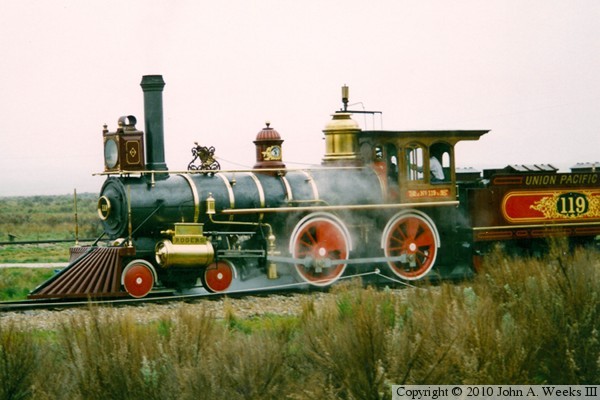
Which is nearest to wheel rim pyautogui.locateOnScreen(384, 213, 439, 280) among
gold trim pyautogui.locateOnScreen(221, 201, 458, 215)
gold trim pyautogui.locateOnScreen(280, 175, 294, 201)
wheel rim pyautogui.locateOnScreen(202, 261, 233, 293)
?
gold trim pyautogui.locateOnScreen(221, 201, 458, 215)

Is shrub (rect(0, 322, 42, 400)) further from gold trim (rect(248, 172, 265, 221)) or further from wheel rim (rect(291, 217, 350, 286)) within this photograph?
wheel rim (rect(291, 217, 350, 286))

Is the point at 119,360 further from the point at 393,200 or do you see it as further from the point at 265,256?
the point at 393,200

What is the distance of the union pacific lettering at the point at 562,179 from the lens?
1656cm

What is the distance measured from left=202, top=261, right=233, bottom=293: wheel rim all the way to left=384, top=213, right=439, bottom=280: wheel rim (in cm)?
299

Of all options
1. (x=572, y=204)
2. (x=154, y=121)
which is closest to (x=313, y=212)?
(x=154, y=121)

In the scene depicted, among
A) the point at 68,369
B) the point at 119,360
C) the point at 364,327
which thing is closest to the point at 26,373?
the point at 68,369

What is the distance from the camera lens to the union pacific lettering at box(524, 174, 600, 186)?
54.3ft

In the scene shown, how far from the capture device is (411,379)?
731 centimetres

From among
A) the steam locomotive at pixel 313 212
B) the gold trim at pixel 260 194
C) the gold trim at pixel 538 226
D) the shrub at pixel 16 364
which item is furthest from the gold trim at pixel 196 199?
the shrub at pixel 16 364

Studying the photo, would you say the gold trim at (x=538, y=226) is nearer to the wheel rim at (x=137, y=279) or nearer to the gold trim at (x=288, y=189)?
the gold trim at (x=288, y=189)

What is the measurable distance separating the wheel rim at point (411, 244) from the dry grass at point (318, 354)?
22.3 feet

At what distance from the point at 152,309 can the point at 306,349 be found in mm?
5038

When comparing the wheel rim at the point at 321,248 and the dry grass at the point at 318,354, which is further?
the wheel rim at the point at 321,248

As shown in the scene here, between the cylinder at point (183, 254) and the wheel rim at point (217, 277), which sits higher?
the cylinder at point (183, 254)
